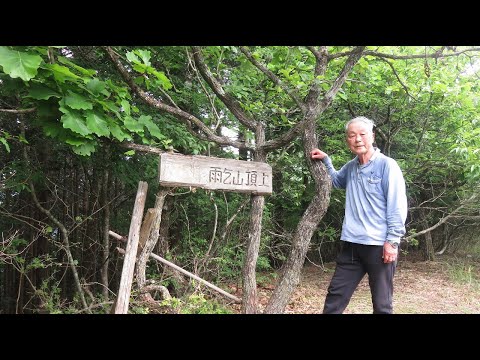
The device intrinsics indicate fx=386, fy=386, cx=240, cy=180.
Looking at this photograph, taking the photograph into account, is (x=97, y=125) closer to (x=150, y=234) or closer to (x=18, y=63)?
(x=18, y=63)

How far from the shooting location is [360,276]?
276 centimetres

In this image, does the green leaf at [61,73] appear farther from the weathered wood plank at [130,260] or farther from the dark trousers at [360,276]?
the dark trousers at [360,276]

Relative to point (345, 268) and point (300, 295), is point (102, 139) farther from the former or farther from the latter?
point (300, 295)

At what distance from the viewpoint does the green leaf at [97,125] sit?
3.07 meters

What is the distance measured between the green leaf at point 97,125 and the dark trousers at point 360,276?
2071mm

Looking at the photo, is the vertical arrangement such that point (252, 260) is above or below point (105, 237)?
below

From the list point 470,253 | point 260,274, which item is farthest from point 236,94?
point 470,253

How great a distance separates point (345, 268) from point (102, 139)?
287 cm

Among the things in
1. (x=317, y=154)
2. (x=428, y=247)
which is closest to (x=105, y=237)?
(x=317, y=154)

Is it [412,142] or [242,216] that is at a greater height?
[412,142]

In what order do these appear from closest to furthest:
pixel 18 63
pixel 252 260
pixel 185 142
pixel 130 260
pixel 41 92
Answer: pixel 18 63
pixel 41 92
pixel 130 260
pixel 252 260
pixel 185 142

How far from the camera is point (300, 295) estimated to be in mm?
6785

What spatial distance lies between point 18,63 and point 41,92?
0.47 m

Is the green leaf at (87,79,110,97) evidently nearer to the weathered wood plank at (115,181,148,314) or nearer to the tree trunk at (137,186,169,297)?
the weathered wood plank at (115,181,148,314)
